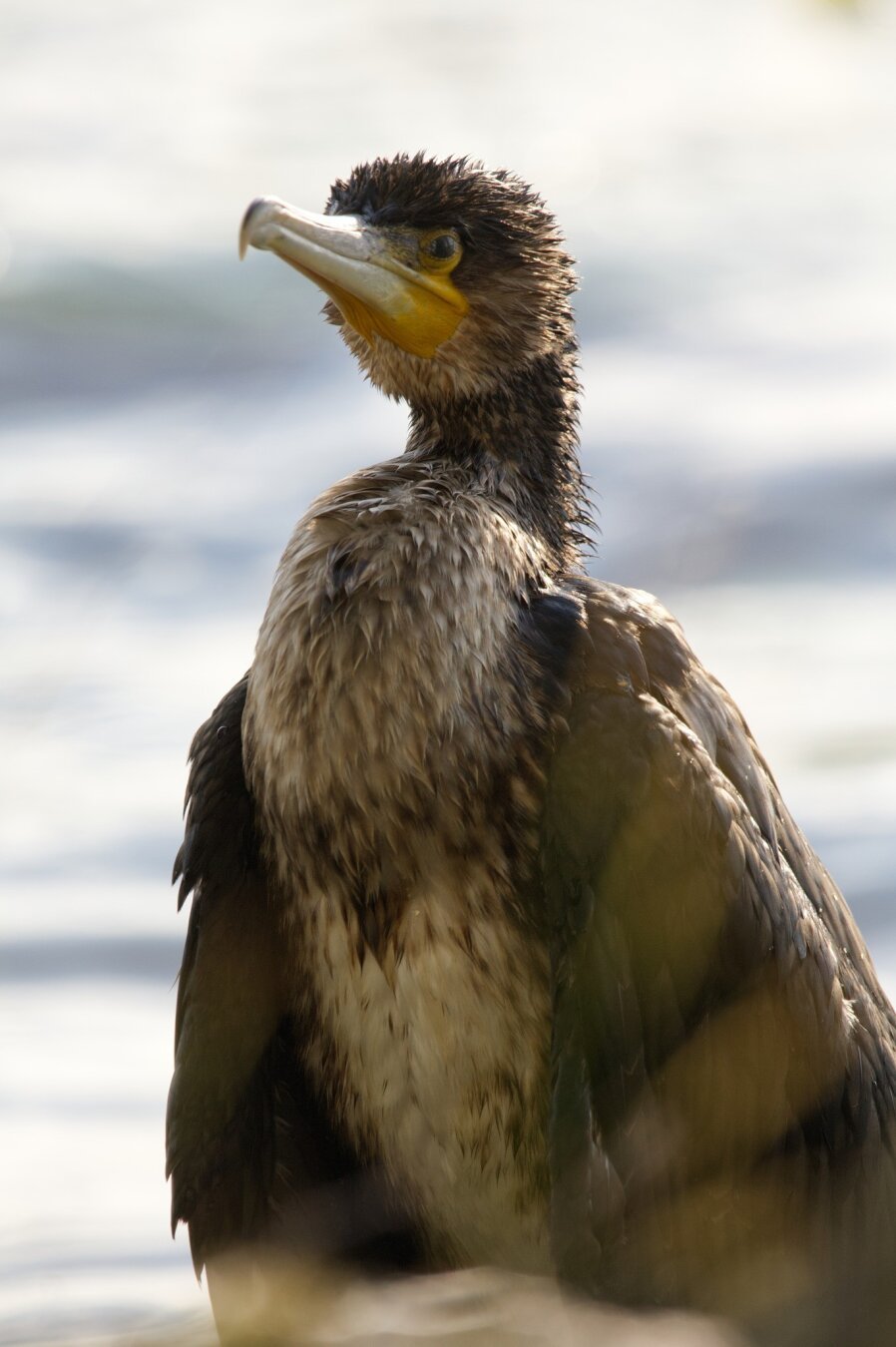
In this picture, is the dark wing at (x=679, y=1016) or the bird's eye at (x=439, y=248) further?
the bird's eye at (x=439, y=248)

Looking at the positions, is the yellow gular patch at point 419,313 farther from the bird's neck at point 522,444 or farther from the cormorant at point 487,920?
the bird's neck at point 522,444

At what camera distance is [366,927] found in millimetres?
4035

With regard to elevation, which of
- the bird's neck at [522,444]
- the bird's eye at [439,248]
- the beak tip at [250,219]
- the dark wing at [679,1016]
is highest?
the bird's eye at [439,248]

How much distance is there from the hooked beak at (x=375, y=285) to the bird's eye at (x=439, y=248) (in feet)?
0.10

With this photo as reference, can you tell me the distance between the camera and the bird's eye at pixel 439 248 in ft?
14.2

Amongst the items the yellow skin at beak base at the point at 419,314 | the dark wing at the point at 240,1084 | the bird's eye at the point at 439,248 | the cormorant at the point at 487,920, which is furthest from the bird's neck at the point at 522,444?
the dark wing at the point at 240,1084

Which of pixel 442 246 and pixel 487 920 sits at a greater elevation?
pixel 442 246

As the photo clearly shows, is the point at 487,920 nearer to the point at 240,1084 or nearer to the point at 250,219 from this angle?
the point at 240,1084

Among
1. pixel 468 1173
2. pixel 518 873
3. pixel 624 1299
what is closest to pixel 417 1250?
pixel 468 1173

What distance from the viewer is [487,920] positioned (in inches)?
155

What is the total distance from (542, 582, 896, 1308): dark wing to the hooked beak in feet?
2.35

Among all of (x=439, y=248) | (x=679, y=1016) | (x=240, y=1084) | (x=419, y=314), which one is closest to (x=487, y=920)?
(x=679, y=1016)

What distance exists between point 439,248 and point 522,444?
449 millimetres

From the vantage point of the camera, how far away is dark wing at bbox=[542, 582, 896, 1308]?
3.81m
